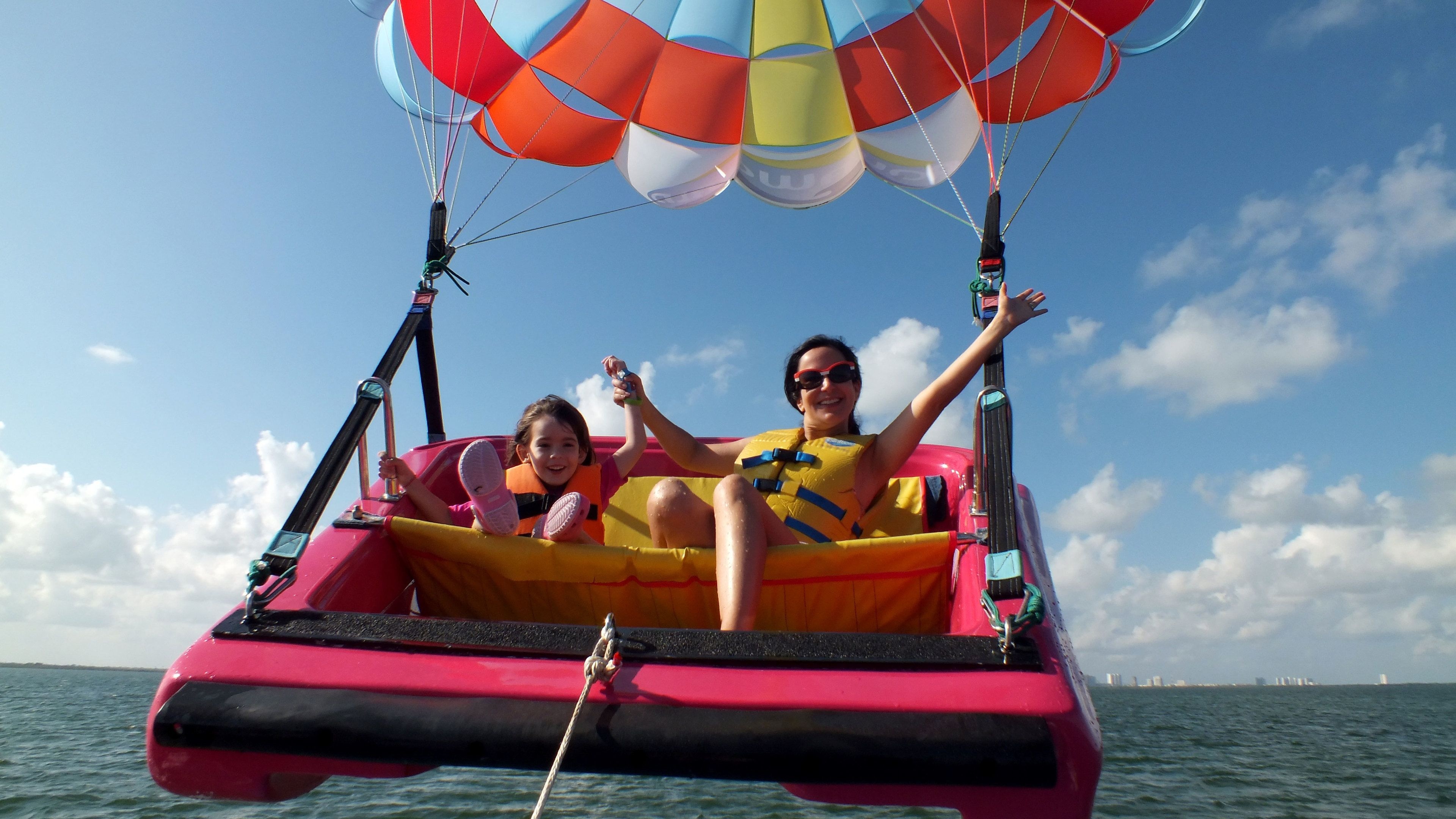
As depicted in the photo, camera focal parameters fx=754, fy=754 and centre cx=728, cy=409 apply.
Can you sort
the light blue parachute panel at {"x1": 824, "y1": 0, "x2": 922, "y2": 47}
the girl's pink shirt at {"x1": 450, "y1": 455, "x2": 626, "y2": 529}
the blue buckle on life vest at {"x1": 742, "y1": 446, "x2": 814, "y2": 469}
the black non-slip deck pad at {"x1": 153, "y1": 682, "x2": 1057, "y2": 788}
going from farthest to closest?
the light blue parachute panel at {"x1": 824, "y1": 0, "x2": 922, "y2": 47}, the girl's pink shirt at {"x1": 450, "y1": 455, "x2": 626, "y2": 529}, the blue buckle on life vest at {"x1": 742, "y1": 446, "x2": 814, "y2": 469}, the black non-slip deck pad at {"x1": 153, "y1": 682, "x2": 1057, "y2": 788}

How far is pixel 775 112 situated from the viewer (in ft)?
16.6

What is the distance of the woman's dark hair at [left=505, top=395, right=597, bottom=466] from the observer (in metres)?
2.76

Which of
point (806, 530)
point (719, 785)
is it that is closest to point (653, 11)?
point (806, 530)

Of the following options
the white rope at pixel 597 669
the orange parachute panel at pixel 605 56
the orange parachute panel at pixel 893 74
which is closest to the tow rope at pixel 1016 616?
the white rope at pixel 597 669

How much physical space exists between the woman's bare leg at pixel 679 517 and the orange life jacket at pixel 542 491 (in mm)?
677

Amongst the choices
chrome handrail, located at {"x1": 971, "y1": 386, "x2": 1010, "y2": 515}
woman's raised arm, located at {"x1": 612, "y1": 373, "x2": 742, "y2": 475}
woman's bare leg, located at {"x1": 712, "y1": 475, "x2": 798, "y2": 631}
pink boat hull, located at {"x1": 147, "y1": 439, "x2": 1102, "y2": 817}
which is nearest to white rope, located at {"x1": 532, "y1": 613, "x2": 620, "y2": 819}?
pink boat hull, located at {"x1": 147, "y1": 439, "x2": 1102, "y2": 817}

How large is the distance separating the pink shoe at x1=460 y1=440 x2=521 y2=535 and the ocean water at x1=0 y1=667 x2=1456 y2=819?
1.00m

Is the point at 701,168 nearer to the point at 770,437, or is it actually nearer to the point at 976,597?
the point at 770,437

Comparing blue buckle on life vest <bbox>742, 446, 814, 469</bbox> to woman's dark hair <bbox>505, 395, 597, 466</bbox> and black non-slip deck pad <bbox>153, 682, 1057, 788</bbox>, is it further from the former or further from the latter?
black non-slip deck pad <bbox>153, 682, 1057, 788</bbox>

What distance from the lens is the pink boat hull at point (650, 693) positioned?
1125 millimetres

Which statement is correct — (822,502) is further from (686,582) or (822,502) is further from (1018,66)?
(1018,66)

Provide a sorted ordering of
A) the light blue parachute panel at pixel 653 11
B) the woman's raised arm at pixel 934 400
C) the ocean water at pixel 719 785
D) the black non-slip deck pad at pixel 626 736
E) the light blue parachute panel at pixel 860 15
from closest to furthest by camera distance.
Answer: the black non-slip deck pad at pixel 626 736 < the woman's raised arm at pixel 934 400 < the light blue parachute panel at pixel 860 15 < the light blue parachute panel at pixel 653 11 < the ocean water at pixel 719 785

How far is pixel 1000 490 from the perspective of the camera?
1527 millimetres

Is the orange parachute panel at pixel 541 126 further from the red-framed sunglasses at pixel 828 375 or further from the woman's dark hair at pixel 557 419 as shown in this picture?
the red-framed sunglasses at pixel 828 375
